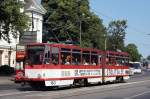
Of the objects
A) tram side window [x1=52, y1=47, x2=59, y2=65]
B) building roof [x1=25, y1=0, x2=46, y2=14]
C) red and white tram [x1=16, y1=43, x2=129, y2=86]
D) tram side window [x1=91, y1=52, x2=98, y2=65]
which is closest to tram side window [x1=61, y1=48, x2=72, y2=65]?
red and white tram [x1=16, y1=43, x2=129, y2=86]

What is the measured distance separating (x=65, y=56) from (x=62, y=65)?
77 centimetres

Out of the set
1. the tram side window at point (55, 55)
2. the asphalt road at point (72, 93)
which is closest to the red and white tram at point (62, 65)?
the tram side window at point (55, 55)

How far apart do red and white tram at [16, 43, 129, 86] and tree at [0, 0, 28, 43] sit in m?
13.8

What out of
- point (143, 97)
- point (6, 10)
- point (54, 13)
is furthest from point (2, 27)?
point (54, 13)

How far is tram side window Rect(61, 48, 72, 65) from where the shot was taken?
3022cm

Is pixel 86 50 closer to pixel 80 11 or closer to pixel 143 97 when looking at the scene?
pixel 143 97

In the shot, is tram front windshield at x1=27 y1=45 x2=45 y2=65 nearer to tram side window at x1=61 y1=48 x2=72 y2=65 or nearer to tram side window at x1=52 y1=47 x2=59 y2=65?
tram side window at x1=52 y1=47 x2=59 y2=65

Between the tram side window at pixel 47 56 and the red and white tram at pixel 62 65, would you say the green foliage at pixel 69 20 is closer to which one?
the red and white tram at pixel 62 65

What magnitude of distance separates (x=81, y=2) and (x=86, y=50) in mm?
55012

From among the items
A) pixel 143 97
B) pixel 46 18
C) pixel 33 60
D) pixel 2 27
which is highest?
pixel 46 18

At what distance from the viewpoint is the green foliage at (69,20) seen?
84250mm

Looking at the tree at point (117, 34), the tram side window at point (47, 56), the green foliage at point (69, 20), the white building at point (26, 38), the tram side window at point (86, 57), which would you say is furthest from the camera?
the tree at point (117, 34)

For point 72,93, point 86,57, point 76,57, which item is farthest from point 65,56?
point 72,93

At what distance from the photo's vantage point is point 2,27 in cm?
5122
